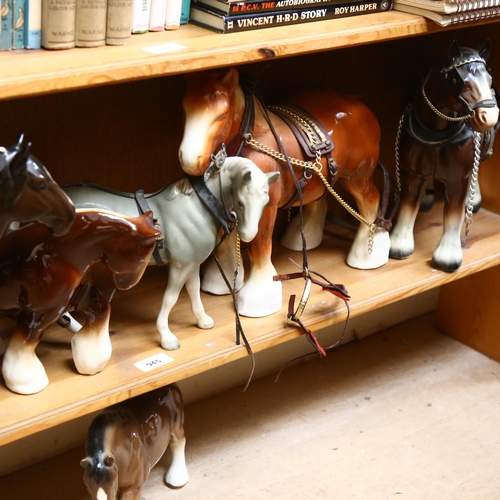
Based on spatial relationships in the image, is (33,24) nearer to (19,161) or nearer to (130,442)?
(19,161)

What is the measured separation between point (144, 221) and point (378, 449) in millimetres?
744

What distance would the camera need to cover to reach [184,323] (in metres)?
1.27

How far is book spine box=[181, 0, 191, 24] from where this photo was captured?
1094mm

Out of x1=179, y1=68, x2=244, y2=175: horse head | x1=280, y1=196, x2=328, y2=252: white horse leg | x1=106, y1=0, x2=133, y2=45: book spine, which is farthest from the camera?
x1=280, y1=196, x2=328, y2=252: white horse leg

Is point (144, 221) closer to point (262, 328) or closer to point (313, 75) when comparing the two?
point (262, 328)

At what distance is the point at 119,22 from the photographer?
100 centimetres

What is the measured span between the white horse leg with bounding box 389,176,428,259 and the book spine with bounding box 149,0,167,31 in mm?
603

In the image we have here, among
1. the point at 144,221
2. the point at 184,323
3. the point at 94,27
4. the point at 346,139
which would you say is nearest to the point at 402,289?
the point at 346,139

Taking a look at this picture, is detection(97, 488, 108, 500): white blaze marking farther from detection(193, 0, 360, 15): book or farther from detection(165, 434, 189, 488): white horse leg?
detection(193, 0, 360, 15): book

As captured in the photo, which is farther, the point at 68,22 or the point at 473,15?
the point at 473,15

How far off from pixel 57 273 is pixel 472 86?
2.30 ft

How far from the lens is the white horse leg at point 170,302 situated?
1161mm

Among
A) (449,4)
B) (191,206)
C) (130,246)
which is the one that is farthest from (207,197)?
(449,4)

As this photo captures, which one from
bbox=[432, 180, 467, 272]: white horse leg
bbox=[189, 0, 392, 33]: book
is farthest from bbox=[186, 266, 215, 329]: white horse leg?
bbox=[432, 180, 467, 272]: white horse leg
